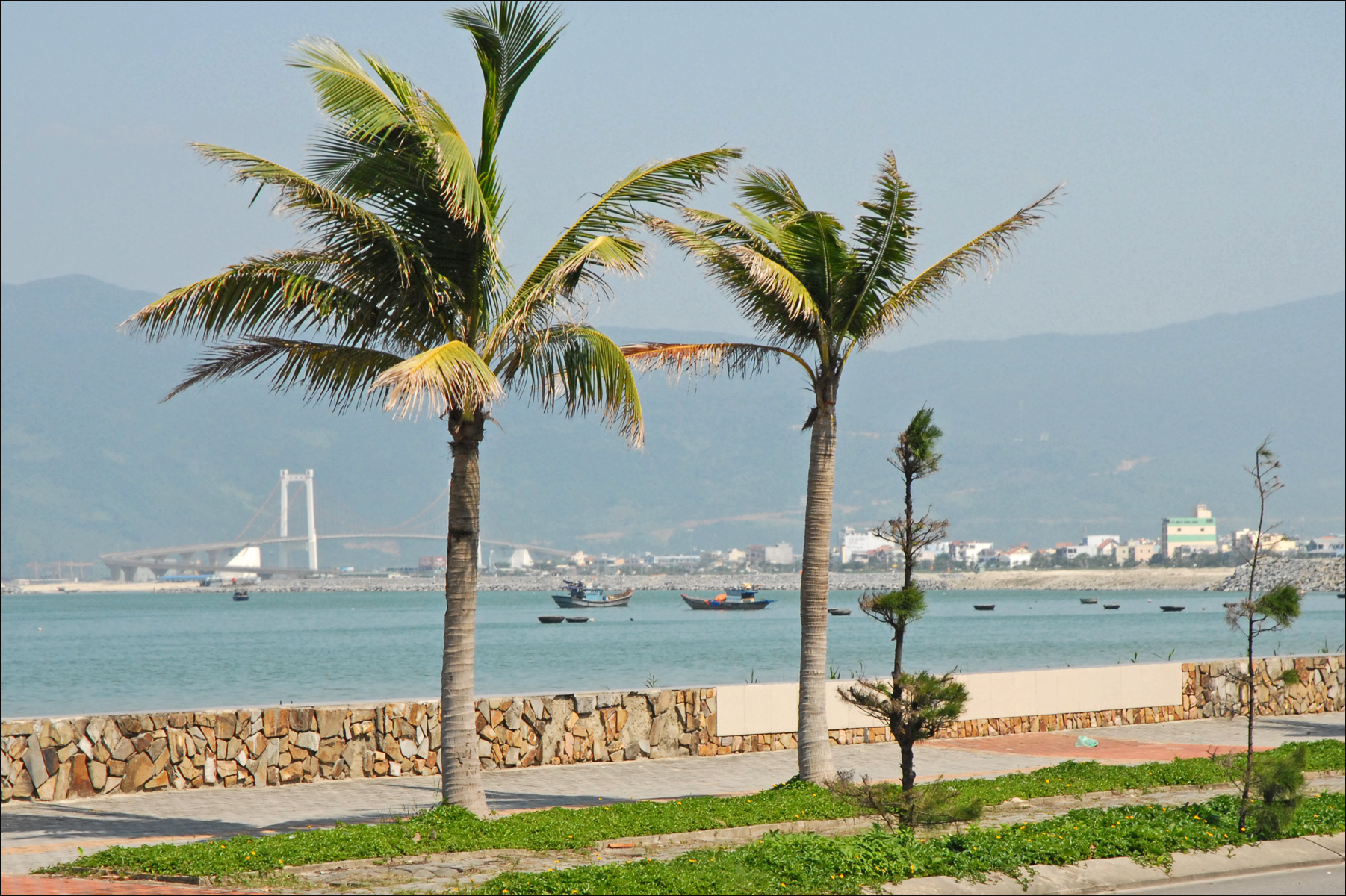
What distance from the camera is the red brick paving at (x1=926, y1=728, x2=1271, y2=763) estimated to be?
1619cm

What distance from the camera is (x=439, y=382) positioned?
9352 millimetres

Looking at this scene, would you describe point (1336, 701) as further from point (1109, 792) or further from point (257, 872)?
point (257, 872)

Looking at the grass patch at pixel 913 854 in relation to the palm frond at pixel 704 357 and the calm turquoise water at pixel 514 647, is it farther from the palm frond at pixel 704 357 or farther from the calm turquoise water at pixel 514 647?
the calm turquoise water at pixel 514 647

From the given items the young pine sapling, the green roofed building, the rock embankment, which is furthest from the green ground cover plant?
the green roofed building

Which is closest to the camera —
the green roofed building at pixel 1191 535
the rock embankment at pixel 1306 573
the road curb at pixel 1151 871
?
the road curb at pixel 1151 871

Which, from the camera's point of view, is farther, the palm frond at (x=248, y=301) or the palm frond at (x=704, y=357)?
the palm frond at (x=704, y=357)

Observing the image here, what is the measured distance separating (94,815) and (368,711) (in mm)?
3354

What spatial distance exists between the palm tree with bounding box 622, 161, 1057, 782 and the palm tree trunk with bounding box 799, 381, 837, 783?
0.03 feet

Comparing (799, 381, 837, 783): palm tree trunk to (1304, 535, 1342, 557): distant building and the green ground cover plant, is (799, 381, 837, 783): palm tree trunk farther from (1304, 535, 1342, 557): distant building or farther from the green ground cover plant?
(1304, 535, 1342, 557): distant building

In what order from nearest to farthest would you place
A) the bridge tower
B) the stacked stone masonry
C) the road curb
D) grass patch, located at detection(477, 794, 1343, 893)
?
grass patch, located at detection(477, 794, 1343, 893) → the road curb → the stacked stone masonry → the bridge tower

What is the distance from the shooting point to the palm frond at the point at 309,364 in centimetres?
1126

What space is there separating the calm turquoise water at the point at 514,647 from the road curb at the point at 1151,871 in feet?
49.8

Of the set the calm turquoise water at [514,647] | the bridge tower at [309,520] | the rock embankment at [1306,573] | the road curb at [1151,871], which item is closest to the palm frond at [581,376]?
the road curb at [1151,871]

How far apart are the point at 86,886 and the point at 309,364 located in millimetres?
4620
